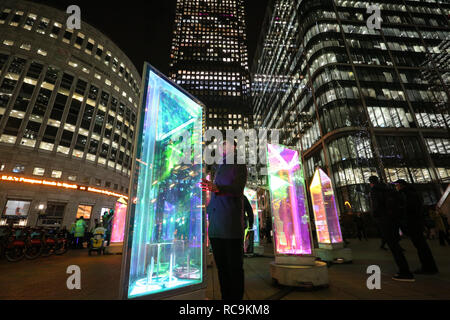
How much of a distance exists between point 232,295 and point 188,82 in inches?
3235

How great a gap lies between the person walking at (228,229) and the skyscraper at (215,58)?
6710 cm

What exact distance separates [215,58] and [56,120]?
2625 inches

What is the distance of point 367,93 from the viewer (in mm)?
24656

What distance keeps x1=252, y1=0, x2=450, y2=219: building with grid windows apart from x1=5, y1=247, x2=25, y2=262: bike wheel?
78.0 feet

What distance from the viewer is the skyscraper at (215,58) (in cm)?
7325

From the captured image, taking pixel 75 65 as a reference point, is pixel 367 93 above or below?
below

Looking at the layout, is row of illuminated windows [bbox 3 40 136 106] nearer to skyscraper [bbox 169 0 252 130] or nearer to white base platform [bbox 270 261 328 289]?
skyscraper [bbox 169 0 252 130]

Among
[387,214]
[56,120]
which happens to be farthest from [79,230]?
[56,120]

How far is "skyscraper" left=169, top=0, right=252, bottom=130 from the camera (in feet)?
Answer: 240

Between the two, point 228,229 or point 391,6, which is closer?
point 228,229

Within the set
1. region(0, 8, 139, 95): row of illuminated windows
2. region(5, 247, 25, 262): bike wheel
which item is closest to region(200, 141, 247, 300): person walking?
region(5, 247, 25, 262): bike wheel

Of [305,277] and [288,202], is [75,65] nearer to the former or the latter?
[288,202]

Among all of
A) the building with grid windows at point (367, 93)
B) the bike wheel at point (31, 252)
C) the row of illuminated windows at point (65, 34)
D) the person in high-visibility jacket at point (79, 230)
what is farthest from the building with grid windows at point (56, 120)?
the building with grid windows at point (367, 93)
